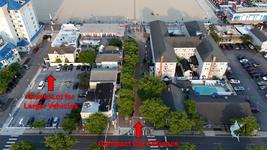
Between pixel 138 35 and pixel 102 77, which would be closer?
pixel 102 77

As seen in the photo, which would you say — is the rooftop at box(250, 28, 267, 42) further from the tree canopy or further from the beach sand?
the tree canopy

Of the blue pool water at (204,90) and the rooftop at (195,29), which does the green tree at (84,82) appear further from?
the rooftop at (195,29)

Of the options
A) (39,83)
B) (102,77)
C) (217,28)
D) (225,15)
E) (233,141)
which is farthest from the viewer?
(225,15)

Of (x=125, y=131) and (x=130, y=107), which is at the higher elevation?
(x=130, y=107)

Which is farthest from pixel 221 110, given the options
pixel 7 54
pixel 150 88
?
pixel 7 54

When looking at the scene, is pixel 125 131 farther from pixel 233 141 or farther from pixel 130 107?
pixel 233 141

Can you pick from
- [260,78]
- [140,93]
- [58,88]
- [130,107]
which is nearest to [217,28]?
[260,78]

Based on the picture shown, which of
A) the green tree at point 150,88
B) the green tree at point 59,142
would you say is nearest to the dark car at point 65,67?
the green tree at point 150,88
